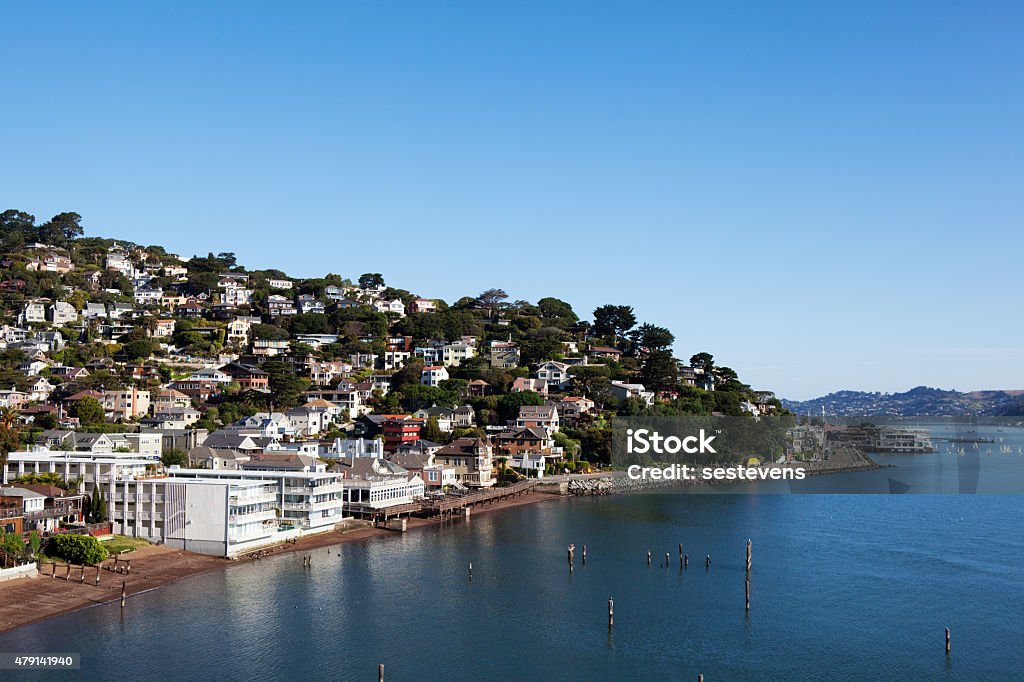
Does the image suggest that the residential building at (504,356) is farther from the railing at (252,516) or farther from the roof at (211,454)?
the railing at (252,516)

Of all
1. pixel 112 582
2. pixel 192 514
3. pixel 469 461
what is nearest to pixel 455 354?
pixel 469 461

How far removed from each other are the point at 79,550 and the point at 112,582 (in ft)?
8.34

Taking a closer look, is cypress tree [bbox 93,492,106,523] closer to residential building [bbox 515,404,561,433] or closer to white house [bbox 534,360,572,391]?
residential building [bbox 515,404,561,433]

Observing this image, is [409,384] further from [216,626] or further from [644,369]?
[216,626]

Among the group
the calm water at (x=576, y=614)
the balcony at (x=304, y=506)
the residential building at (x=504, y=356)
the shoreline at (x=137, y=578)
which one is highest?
the residential building at (x=504, y=356)

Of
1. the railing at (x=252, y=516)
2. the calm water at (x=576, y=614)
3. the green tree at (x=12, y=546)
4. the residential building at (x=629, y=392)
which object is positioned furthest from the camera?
the residential building at (x=629, y=392)

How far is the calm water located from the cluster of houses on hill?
521 cm

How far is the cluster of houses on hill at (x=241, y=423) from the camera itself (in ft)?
149

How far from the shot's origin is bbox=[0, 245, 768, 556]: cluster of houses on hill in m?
45.5

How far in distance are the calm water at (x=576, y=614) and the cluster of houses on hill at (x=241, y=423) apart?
5.21m

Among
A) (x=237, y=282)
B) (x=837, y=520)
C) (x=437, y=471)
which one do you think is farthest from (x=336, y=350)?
(x=837, y=520)

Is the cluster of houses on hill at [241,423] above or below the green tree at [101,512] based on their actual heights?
above

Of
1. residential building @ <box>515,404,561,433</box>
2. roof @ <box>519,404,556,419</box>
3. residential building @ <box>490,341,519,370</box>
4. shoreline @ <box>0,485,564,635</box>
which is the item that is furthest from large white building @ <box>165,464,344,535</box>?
residential building @ <box>490,341,519,370</box>

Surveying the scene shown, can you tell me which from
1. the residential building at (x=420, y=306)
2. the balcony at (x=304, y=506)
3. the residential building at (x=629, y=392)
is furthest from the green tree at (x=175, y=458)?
the residential building at (x=420, y=306)
